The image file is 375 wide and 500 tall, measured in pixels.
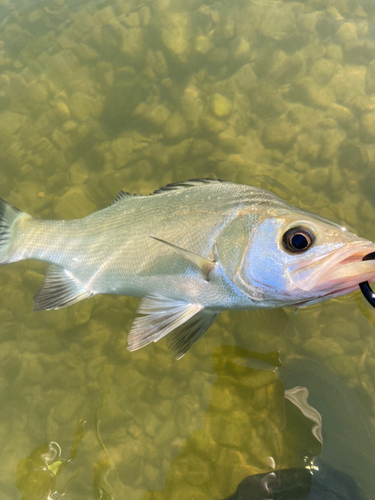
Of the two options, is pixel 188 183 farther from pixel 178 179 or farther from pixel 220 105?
pixel 220 105

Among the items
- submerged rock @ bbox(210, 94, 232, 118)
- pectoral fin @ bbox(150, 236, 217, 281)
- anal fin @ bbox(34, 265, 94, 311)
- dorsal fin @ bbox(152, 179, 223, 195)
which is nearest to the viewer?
pectoral fin @ bbox(150, 236, 217, 281)

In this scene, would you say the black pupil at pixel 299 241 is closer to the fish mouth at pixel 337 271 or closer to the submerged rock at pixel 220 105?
the fish mouth at pixel 337 271

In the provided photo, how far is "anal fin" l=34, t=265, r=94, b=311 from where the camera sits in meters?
2.33

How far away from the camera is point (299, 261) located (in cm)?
159

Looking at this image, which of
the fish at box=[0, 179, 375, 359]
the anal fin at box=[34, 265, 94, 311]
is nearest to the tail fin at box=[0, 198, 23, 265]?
the fish at box=[0, 179, 375, 359]

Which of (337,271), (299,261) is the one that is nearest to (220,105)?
(299,261)

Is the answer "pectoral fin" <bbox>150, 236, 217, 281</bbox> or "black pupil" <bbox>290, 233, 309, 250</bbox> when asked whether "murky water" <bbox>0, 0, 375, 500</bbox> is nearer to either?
"pectoral fin" <bbox>150, 236, 217, 281</bbox>

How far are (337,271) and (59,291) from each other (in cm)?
186

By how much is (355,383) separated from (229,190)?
6.90 ft

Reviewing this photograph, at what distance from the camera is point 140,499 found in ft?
8.67

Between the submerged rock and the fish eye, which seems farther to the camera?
the submerged rock

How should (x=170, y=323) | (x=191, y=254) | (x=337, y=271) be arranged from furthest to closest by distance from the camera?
(x=170, y=323) < (x=191, y=254) < (x=337, y=271)

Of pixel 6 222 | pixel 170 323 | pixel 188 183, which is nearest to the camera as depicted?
pixel 170 323

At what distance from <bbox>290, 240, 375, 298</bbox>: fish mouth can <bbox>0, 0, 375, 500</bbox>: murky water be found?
3.05ft
